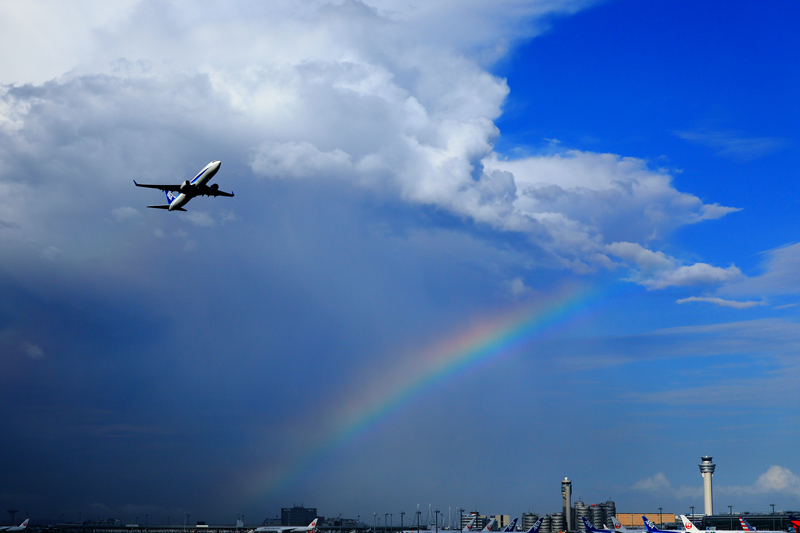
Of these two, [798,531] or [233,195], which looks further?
[798,531]

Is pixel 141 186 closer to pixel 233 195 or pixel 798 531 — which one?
pixel 233 195

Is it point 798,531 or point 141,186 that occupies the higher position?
point 141,186

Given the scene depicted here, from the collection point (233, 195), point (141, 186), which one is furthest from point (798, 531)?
point (141, 186)

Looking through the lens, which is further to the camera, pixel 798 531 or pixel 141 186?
pixel 798 531

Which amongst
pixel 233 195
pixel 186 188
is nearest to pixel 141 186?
pixel 186 188

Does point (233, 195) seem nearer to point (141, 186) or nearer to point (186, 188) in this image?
point (186, 188)

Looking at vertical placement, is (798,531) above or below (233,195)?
below
